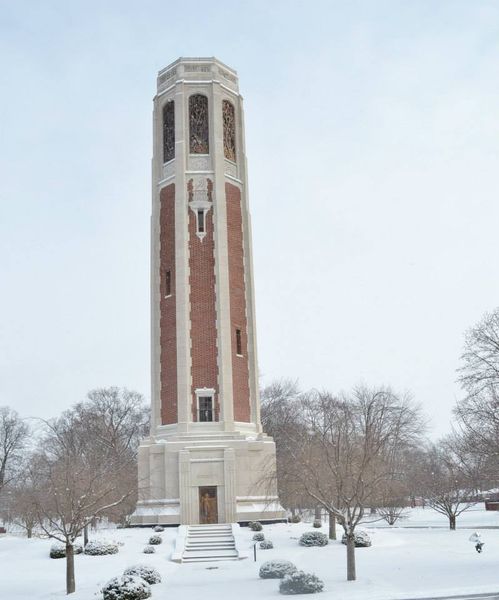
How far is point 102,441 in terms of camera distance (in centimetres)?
7081

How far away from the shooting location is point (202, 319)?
4278 cm

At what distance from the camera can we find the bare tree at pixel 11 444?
75.6m

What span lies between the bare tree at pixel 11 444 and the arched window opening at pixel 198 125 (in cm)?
4457

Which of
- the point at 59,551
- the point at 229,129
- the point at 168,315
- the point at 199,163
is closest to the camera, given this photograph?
the point at 59,551

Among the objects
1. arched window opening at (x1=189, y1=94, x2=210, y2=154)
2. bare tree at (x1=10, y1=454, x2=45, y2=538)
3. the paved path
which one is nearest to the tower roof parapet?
arched window opening at (x1=189, y1=94, x2=210, y2=154)

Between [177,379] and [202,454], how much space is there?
4.75 meters

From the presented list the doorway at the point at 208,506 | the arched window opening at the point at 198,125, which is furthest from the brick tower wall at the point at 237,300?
the doorway at the point at 208,506

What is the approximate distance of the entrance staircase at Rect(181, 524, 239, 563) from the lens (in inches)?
1218

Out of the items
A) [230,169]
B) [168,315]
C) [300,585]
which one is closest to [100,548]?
[300,585]

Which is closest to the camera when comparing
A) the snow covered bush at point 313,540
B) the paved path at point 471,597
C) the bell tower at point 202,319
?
the paved path at point 471,597

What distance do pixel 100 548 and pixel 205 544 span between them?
16.7 ft

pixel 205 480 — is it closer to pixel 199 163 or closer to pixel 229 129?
pixel 199 163

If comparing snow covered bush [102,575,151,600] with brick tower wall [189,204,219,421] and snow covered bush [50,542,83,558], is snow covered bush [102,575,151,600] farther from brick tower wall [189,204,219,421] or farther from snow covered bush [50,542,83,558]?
brick tower wall [189,204,219,421]

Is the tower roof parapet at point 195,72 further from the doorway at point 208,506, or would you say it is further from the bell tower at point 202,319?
the doorway at point 208,506
